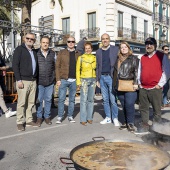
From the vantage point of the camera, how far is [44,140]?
5316mm

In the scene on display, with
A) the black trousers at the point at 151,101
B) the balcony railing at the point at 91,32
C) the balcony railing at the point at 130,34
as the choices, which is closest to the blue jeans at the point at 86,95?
the black trousers at the point at 151,101

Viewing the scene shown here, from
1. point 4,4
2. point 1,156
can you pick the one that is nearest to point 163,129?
point 1,156

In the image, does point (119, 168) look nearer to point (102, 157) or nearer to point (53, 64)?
point (102, 157)

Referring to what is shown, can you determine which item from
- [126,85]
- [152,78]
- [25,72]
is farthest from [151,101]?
[25,72]

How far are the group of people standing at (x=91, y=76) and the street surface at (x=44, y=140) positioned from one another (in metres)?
0.27

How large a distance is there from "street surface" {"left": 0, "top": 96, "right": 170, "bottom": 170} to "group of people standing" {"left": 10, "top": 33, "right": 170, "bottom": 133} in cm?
27

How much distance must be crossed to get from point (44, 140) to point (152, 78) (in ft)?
8.03

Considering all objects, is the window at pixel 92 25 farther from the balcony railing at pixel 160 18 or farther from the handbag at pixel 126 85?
the handbag at pixel 126 85

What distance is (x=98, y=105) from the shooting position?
9.54 m

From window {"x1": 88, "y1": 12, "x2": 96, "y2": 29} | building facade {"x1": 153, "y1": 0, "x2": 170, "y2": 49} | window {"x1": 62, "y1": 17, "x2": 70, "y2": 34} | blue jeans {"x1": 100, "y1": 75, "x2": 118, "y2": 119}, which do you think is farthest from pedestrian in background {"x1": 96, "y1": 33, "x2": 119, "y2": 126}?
building facade {"x1": 153, "y1": 0, "x2": 170, "y2": 49}

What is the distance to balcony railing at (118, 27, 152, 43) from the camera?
26.2 meters

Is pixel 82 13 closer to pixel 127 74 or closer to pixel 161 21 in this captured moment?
pixel 161 21

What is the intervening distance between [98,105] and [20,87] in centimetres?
426

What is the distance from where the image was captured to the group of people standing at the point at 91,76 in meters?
5.47
